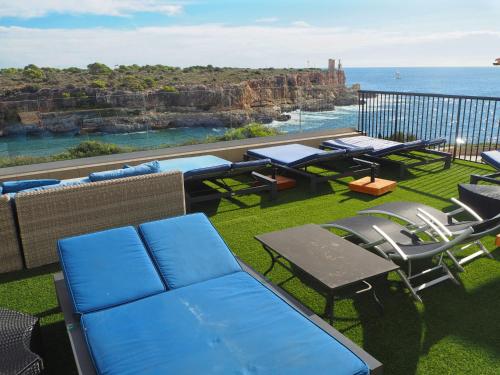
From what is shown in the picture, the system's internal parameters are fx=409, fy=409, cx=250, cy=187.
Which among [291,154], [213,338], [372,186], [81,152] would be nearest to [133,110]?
[81,152]

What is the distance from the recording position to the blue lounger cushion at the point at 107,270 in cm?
254

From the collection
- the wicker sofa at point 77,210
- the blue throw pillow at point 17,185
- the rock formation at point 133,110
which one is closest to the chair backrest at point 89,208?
the wicker sofa at point 77,210

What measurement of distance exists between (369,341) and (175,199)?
262cm

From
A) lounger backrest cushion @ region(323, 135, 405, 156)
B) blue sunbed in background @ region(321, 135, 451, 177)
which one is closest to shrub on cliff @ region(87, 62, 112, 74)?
lounger backrest cushion @ region(323, 135, 405, 156)

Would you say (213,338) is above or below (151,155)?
below

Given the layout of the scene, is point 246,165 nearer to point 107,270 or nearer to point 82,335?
point 107,270

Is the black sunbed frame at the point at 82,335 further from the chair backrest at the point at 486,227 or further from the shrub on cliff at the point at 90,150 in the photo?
the shrub on cliff at the point at 90,150

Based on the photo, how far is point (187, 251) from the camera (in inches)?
117

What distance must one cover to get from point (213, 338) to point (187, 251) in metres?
0.95

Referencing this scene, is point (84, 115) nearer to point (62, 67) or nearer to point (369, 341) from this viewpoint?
point (369, 341)

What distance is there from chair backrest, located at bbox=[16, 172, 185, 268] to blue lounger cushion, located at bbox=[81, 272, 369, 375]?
1.89 meters

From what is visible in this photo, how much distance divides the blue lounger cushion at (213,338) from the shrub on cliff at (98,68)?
3513 centimetres

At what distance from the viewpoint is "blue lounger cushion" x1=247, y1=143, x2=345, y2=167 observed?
6.18m

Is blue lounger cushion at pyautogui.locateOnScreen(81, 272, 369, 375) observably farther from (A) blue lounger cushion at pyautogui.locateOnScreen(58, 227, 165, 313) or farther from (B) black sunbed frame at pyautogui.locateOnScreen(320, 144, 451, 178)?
(B) black sunbed frame at pyautogui.locateOnScreen(320, 144, 451, 178)
